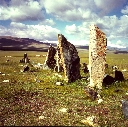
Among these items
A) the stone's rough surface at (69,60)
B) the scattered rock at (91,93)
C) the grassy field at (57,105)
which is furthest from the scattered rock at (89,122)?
the stone's rough surface at (69,60)

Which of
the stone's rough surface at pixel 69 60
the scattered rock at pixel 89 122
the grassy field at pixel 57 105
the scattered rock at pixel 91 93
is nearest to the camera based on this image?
the scattered rock at pixel 89 122

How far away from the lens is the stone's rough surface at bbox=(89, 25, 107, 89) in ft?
85.4

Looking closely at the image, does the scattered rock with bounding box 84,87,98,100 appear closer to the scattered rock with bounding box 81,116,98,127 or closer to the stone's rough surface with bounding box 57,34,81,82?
the scattered rock with bounding box 81,116,98,127

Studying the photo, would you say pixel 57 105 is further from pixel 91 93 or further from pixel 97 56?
pixel 97 56

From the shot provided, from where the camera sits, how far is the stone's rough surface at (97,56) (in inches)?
1025

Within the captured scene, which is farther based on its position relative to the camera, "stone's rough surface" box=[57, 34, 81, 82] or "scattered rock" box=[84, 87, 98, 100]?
"stone's rough surface" box=[57, 34, 81, 82]

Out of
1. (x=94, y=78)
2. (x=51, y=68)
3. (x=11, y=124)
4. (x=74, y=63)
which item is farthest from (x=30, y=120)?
(x=51, y=68)

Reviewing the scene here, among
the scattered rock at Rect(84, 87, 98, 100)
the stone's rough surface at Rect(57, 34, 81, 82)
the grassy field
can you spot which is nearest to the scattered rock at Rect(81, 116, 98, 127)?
the grassy field

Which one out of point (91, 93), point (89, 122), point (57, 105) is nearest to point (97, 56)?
point (91, 93)

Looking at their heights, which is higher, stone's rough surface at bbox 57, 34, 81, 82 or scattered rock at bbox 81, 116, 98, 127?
stone's rough surface at bbox 57, 34, 81, 82

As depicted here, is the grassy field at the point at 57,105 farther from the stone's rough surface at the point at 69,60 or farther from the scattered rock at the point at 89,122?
the stone's rough surface at the point at 69,60

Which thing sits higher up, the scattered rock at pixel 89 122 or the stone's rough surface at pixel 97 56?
the stone's rough surface at pixel 97 56

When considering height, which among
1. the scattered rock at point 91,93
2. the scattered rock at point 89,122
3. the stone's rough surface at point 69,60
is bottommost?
the scattered rock at point 89,122

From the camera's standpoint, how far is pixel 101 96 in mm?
22969
